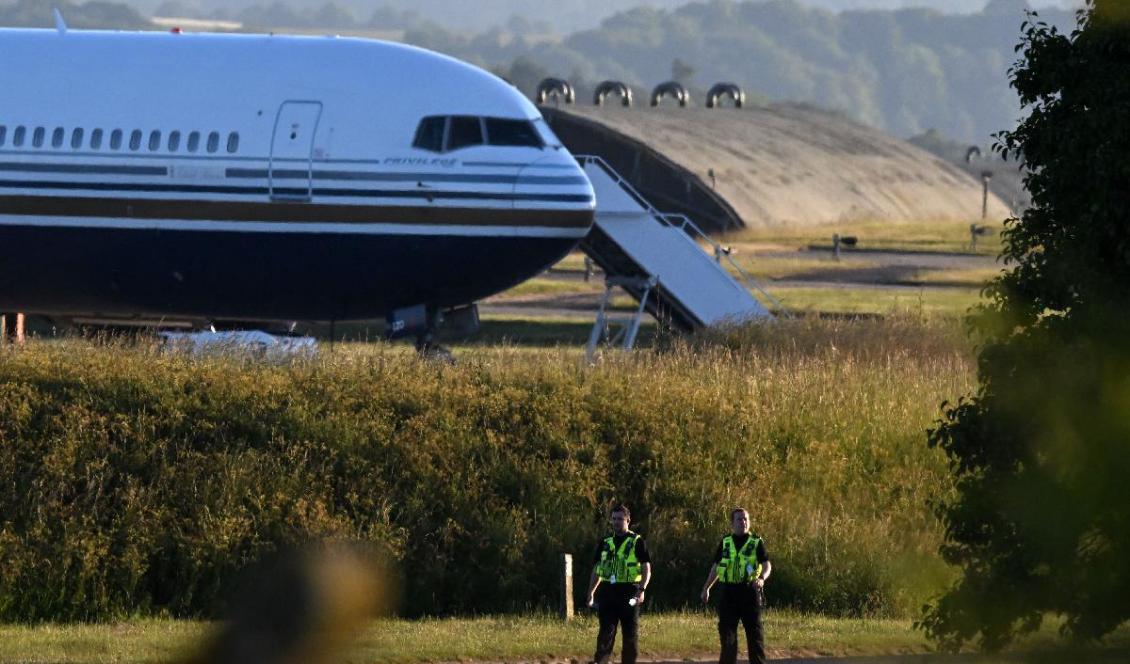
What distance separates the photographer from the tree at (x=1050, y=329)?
12.9 meters

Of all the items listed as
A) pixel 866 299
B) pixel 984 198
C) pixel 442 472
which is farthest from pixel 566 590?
pixel 984 198

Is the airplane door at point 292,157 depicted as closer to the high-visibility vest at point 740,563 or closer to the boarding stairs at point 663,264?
the boarding stairs at point 663,264

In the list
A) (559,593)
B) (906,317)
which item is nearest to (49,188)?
(559,593)

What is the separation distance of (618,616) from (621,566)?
53 cm

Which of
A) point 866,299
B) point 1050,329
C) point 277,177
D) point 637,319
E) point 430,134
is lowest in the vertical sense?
Result: point 1050,329

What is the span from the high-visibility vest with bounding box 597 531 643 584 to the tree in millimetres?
3487

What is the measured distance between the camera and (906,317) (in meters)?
42.8

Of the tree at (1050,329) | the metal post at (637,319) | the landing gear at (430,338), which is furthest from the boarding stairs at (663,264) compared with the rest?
the tree at (1050,329)

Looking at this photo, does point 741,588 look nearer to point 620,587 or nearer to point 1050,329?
point 620,587

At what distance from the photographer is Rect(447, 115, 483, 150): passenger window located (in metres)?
35.5

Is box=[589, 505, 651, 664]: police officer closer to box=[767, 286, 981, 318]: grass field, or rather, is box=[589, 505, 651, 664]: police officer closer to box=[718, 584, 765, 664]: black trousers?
box=[718, 584, 765, 664]: black trousers

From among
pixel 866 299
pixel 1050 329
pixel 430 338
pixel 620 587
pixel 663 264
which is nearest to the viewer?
pixel 1050 329

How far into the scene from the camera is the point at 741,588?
18.6 m

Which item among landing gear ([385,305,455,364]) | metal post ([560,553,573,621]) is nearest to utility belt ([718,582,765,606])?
metal post ([560,553,573,621])
